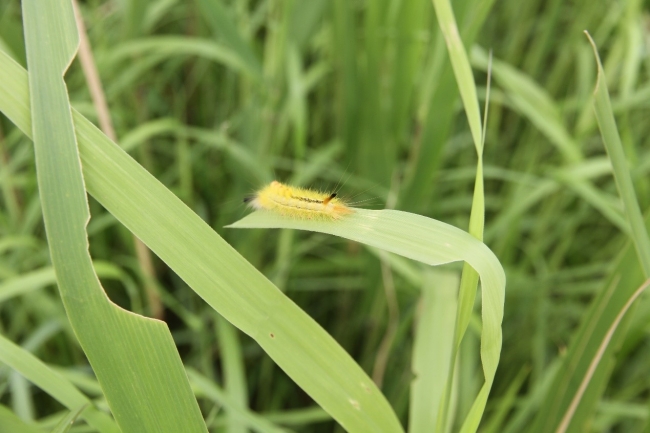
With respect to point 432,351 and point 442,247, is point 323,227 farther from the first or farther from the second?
point 432,351

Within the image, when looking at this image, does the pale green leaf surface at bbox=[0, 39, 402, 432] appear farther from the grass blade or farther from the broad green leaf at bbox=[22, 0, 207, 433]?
the grass blade

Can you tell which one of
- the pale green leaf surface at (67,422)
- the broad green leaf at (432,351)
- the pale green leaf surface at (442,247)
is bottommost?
the broad green leaf at (432,351)

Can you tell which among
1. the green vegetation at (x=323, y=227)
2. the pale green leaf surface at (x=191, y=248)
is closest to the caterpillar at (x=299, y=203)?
the green vegetation at (x=323, y=227)

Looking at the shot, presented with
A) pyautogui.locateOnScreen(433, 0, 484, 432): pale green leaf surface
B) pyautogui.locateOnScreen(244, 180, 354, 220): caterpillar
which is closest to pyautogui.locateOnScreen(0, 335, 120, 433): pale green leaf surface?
pyautogui.locateOnScreen(244, 180, 354, 220): caterpillar

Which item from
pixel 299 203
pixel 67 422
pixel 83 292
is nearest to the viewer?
pixel 83 292

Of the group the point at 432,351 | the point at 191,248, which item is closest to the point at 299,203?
the point at 191,248

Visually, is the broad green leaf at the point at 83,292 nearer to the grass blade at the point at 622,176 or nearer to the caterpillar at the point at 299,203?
the caterpillar at the point at 299,203
